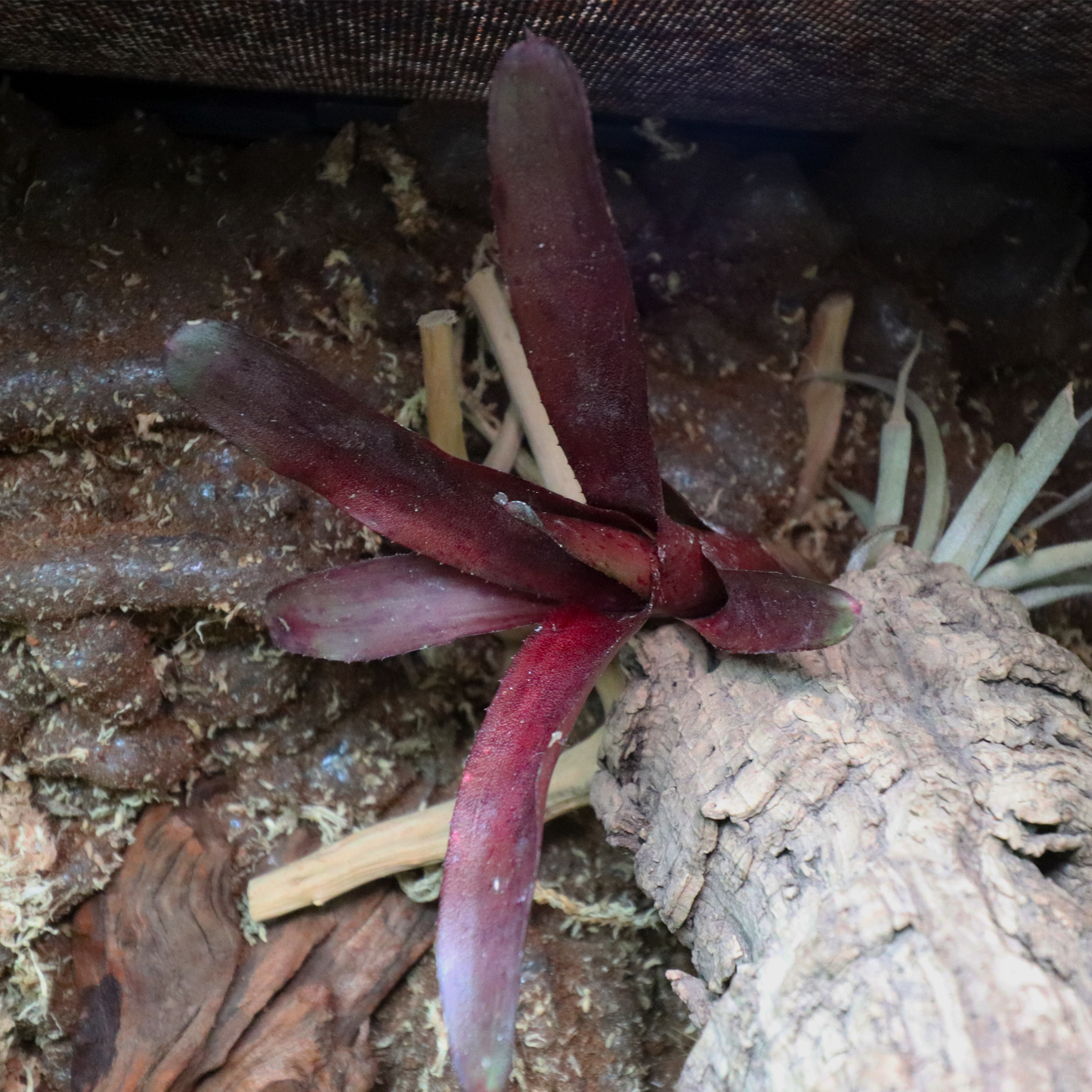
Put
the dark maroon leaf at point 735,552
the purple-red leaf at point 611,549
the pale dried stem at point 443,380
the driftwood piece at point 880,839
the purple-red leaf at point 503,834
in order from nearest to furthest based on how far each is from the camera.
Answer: the driftwood piece at point 880,839, the purple-red leaf at point 503,834, the purple-red leaf at point 611,549, the dark maroon leaf at point 735,552, the pale dried stem at point 443,380

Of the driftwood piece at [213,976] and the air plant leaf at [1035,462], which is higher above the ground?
the air plant leaf at [1035,462]

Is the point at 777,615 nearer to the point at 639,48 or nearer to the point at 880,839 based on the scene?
the point at 880,839

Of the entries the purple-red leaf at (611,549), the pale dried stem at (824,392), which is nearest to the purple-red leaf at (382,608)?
the purple-red leaf at (611,549)

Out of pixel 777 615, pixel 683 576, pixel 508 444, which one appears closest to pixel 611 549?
pixel 683 576

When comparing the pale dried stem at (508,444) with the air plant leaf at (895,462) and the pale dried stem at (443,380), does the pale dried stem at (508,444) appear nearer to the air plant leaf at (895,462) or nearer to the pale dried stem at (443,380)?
the pale dried stem at (443,380)

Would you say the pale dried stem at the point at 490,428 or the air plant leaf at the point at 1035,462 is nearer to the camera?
the air plant leaf at the point at 1035,462

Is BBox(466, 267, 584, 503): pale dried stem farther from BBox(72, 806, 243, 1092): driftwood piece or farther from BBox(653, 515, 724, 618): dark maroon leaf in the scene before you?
BBox(72, 806, 243, 1092): driftwood piece

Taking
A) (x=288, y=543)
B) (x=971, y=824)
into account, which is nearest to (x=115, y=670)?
(x=288, y=543)
